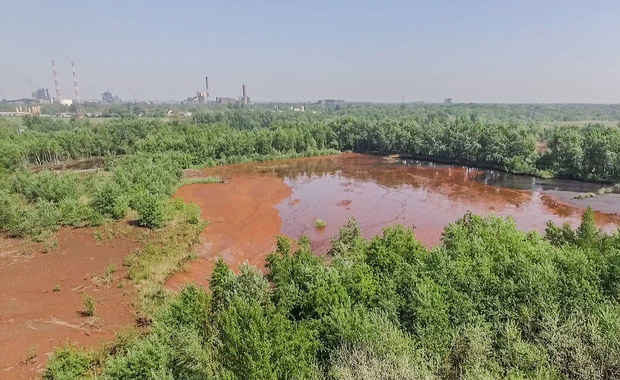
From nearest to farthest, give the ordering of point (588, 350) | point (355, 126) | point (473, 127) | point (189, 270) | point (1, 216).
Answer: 1. point (588, 350)
2. point (189, 270)
3. point (1, 216)
4. point (473, 127)
5. point (355, 126)

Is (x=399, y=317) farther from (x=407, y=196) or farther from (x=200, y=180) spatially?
(x=200, y=180)

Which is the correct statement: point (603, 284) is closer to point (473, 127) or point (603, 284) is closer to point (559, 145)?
point (559, 145)

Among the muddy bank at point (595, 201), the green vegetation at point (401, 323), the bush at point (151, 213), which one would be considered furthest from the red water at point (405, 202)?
the green vegetation at point (401, 323)

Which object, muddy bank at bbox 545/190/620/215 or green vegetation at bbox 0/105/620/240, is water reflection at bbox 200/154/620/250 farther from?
green vegetation at bbox 0/105/620/240

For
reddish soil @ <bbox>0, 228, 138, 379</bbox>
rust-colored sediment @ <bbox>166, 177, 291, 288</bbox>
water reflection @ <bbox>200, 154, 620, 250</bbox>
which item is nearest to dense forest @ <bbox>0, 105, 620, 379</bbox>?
reddish soil @ <bbox>0, 228, 138, 379</bbox>

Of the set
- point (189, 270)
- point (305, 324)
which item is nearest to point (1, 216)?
point (189, 270)
